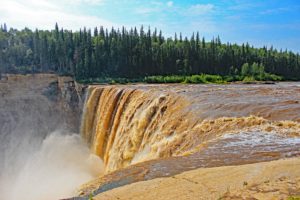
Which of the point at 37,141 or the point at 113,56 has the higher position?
the point at 113,56

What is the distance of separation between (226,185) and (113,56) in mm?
63165

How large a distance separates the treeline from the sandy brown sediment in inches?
2018

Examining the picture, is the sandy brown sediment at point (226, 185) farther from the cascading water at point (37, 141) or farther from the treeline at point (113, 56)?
the treeline at point (113, 56)

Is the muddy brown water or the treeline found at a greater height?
the treeline

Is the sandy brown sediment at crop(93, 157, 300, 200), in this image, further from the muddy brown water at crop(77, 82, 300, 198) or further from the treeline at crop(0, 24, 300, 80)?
the treeline at crop(0, 24, 300, 80)

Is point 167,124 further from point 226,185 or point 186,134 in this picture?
point 226,185

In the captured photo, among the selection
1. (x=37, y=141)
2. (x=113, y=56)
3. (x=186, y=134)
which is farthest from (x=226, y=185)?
(x=113, y=56)

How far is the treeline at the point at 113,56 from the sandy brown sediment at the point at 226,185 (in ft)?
168

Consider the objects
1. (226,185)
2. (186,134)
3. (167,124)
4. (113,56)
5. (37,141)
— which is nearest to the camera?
(226,185)

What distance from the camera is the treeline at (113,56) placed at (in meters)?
65.2

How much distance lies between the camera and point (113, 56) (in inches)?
2773

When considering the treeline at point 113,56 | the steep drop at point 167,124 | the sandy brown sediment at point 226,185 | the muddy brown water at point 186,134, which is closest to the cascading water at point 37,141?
the steep drop at point 167,124

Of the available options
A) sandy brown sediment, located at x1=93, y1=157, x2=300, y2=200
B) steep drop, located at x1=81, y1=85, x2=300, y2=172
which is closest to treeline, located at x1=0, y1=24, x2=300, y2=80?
steep drop, located at x1=81, y1=85, x2=300, y2=172

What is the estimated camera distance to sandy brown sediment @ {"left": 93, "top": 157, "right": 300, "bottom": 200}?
8.14 metres
